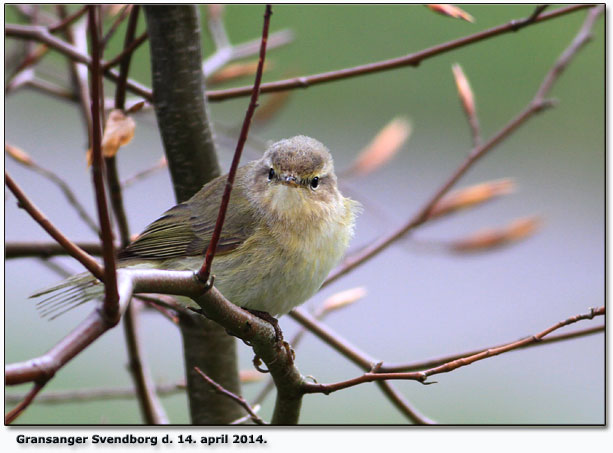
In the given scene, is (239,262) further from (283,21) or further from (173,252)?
(283,21)

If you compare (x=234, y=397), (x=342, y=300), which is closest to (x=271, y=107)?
(x=342, y=300)

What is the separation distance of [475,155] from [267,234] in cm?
79

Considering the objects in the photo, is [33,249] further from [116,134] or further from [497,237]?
[497,237]

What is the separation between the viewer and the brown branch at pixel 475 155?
2521 millimetres

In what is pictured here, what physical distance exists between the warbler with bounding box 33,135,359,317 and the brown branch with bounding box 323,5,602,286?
150 mm

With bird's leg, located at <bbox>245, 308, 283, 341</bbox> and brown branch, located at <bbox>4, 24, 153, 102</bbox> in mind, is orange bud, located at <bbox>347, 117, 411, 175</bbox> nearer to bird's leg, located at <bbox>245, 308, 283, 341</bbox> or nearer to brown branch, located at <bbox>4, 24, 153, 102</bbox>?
bird's leg, located at <bbox>245, 308, 283, 341</bbox>

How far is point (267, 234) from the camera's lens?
8.76 ft

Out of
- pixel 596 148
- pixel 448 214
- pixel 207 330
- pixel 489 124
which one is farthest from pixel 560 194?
pixel 207 330

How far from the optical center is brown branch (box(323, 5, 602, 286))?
8.27 ft

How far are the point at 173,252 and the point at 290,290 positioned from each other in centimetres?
51

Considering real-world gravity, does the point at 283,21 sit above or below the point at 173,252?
above

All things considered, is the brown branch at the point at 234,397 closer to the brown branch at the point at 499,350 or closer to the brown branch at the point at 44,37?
the brown branch at the point at 499,350

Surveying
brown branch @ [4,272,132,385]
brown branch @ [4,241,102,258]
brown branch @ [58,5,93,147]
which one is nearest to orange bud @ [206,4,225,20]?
brown branch @ [58,5,93,147]

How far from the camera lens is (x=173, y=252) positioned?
2.76 meters
